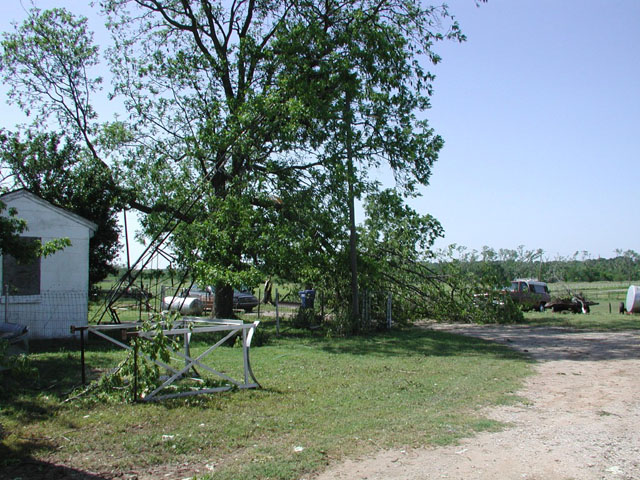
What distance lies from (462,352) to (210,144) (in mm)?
9396

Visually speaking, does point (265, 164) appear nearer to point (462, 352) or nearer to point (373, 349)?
point (373, 349)

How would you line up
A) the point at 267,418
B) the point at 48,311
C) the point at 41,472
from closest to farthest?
1. the point at 41,472
2. the point at 267,418
3. the point at 48,311

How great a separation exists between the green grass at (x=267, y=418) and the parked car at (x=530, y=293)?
67.6 feet

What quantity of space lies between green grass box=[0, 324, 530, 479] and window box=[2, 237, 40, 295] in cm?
379

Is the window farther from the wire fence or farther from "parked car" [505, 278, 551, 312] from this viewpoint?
"parked car" [505, 278, 551, 312]

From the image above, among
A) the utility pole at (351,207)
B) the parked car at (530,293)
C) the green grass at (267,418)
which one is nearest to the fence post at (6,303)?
the green grass at (267,418)

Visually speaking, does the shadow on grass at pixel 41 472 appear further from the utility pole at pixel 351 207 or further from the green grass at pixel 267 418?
the utility pole at pixel 351 207

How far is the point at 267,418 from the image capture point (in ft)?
23.3

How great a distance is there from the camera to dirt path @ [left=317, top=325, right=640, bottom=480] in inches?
208

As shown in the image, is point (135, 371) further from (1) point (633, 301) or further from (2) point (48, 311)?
(1) point (633, 301)

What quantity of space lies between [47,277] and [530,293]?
25.1m

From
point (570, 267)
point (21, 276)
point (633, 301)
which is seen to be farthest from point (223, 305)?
point (570, 267)

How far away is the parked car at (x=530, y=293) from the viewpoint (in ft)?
103

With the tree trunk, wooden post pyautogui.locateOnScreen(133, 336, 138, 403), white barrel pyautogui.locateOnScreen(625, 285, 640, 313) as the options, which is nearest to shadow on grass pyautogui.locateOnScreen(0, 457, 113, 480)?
wooden post pyautogui.locateOnScreen(133, 336, 138, 403)
